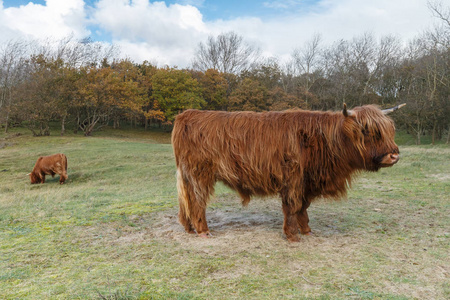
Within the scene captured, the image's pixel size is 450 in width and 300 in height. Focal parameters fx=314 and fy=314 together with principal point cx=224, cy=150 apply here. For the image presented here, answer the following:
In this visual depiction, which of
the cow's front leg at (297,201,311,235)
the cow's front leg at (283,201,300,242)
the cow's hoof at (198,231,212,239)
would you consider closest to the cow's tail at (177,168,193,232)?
the cow's hoof at (198,231,212,239)

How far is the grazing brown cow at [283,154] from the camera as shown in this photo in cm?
437

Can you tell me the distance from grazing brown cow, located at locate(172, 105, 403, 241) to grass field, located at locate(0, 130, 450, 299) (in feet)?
2.20

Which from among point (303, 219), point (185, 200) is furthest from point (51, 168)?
point (303, 219)

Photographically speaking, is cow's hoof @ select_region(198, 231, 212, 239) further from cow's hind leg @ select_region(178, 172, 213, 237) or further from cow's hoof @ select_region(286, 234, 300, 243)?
cow's hoof @ select_region(286, 234, 300, 243)

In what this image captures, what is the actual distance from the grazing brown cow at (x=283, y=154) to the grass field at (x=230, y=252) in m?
0.67

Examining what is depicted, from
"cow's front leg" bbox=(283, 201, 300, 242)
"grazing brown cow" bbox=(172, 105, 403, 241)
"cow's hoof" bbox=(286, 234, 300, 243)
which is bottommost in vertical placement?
"cow's hoof" bbox=(286, 234, 300, 243)

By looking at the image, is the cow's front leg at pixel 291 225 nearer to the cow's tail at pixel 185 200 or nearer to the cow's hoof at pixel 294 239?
the cow's hoof at pixel 294 239

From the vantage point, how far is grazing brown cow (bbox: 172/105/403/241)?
14.3 feet

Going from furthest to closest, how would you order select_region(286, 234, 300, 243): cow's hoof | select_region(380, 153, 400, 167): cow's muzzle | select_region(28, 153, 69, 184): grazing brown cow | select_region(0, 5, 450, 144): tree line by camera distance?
select_region(0, 5, 450, 144): tree line, select_region(28, 153, 69, 184): grazing brown cow, select_region(286, 234, 300, 243): cow's hoof, select_region(380, 153, 400, 167): cow's muzzle

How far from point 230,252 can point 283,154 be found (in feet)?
5.14

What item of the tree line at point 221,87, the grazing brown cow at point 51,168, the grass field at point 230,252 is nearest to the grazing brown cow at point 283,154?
the grass field at point 230,252

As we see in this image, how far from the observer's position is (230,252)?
4.21 meters

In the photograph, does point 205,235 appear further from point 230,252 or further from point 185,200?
point 230,252

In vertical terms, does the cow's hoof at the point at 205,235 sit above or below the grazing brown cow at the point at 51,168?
above
